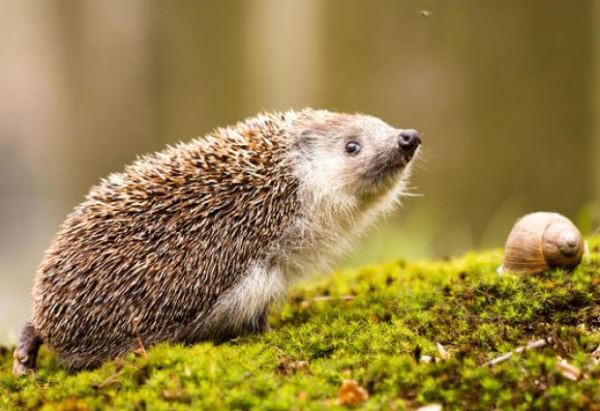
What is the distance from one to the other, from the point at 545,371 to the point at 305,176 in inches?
97.7

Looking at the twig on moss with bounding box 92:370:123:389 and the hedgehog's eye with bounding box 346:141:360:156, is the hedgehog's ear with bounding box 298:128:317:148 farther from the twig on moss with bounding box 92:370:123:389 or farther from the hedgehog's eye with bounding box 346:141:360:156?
the twig on moss with bounding box 92:370:123:389

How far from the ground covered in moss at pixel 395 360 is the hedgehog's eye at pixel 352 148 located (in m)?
1.22

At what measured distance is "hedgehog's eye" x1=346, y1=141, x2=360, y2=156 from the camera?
6.23m

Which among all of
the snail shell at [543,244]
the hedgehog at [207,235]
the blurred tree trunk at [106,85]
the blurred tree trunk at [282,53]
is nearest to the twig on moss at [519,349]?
the snail shell at [543,244]

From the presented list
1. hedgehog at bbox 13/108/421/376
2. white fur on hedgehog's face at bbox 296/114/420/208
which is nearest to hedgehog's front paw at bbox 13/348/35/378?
hedgehog at bbox 13/108/421/376

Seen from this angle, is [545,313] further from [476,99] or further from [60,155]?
[60,155]

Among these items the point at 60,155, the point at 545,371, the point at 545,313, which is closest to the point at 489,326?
the point at 545,313

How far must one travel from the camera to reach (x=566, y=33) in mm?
10812

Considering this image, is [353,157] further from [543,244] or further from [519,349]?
[519,349]

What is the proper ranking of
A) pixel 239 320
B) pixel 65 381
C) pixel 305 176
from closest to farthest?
pixel 65 381
pixel 239 320
pixel 305 176

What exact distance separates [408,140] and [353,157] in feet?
1.56

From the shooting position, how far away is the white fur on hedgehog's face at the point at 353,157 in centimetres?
605

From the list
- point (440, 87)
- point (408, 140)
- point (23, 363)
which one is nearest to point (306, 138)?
point (408, 140)

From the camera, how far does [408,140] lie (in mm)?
6086
